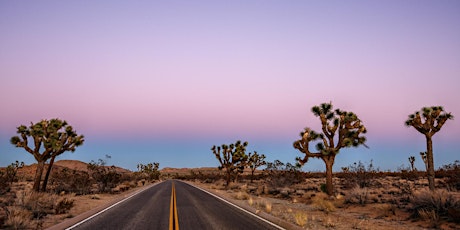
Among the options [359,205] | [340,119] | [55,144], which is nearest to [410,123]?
[340,119]

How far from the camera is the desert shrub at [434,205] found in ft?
41.1

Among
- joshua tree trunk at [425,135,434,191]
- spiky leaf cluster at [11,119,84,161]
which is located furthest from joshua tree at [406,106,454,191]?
spiky leaf cluster at [11,119,84,161]

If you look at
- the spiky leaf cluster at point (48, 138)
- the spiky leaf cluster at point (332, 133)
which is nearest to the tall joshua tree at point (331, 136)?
the spiky leaf cluster at point (332, 133)

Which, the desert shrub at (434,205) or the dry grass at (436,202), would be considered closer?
the desert shrub at (434,205)

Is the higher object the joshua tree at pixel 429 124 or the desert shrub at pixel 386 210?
the joshua tree at pixel 429 124

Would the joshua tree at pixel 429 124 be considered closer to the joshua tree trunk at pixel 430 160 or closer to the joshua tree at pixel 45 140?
the joshua tree trunk at pixel 430 160

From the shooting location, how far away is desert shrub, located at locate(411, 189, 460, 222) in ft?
41.1

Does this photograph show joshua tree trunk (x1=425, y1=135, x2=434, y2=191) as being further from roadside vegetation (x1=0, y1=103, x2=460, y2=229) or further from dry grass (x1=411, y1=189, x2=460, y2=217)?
dry grass (x1=411, y1=189, x2=460, y2=217)

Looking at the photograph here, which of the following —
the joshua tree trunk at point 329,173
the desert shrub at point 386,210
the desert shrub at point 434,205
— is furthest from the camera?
the joshua tree trunk at point 329,173

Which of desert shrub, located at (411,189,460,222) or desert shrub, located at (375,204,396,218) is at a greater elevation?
desert shrub, located at (411,189,460,222)

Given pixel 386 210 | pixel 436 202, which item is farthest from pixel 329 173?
pixel 436 202

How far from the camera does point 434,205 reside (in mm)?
13227

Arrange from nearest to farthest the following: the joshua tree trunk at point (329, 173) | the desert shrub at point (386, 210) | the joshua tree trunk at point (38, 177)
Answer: the desert shrub at point (386, 210) → the joshua tree trunk at point (329, 173) → the joshua tree trunk at point (38, 177)

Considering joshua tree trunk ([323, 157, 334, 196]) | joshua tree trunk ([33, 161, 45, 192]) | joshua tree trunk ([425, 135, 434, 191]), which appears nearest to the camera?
joshua tree trunk ([425, 135, 434, 191])
